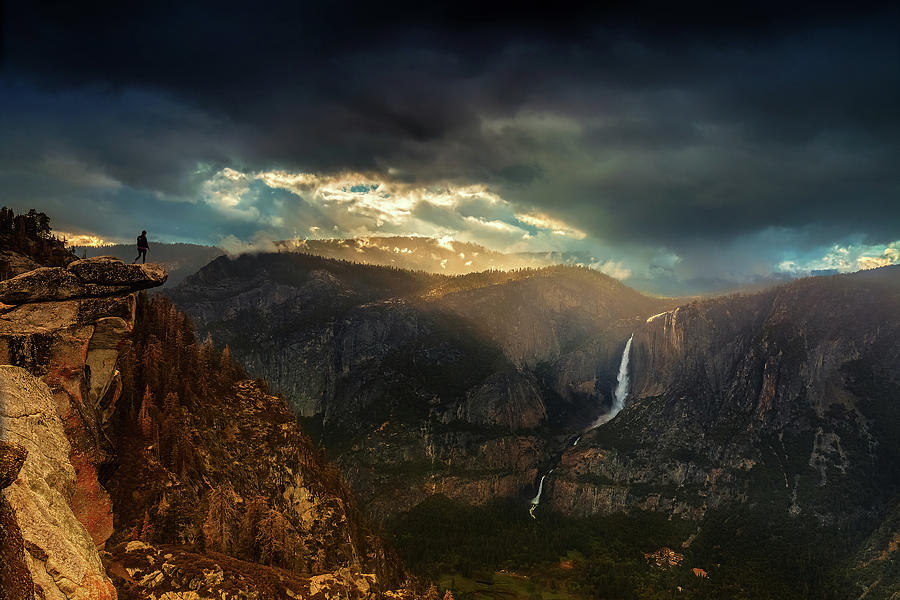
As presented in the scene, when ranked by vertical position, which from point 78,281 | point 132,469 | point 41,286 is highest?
point 78,281

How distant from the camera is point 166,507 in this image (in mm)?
61969

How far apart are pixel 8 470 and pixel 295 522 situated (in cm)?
8187

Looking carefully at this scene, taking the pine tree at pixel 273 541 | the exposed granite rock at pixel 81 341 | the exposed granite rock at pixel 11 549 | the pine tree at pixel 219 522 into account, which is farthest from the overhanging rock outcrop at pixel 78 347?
the pine tree at pixel 273 541

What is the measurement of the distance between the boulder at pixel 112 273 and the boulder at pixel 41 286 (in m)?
1.11

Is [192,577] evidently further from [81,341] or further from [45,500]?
[81,341]

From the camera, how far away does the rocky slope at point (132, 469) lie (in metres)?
31.8

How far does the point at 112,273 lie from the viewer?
63.9 meters

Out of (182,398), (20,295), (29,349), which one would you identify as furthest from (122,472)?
(182,398)

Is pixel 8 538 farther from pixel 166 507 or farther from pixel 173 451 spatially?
pixel 173 451

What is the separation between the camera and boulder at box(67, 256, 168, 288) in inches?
2438

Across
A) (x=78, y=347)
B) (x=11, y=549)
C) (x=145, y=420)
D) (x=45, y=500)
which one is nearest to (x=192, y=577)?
(x=45, y=500)

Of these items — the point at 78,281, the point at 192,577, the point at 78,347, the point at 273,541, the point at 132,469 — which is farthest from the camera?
the point at 273,541

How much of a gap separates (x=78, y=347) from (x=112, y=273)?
12.2m

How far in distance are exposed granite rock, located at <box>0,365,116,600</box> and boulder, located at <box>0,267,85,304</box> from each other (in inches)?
679
